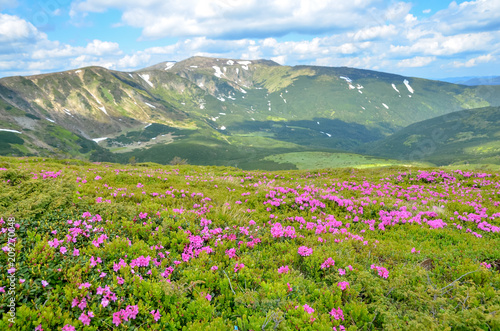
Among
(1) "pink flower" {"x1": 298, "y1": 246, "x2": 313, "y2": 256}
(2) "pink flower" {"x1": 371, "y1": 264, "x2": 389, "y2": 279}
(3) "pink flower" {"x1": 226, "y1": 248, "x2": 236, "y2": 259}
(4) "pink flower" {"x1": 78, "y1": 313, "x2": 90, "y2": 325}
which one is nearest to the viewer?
(4) "pink flower" {"x1": 78, "y1": 313, "x2": 90, "y2": 325}

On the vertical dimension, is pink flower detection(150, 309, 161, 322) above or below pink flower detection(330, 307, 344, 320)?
above

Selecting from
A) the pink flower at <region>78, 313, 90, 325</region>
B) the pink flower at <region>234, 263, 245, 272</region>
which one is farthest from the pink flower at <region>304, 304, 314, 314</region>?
the pink flower at <region>78, 313, 90, 325</region>

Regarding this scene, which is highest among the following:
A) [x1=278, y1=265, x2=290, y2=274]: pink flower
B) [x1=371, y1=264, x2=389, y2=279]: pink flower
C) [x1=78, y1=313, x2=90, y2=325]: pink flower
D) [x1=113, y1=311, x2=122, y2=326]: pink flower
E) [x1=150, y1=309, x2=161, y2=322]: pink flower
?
[x1=78, y1=313, x2=90, y2=325]: pink flower

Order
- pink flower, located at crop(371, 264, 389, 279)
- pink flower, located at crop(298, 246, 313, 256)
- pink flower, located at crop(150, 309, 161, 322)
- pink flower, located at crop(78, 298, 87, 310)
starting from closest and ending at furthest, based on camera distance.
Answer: pink flower, located at crop(78, 298, 87, 310), pink flower, located at crop(150, 309, 161, 322), pink flower, located at crop(371, 264, 389, 279), pink flower, located at crop(298, 246, 313, 256)

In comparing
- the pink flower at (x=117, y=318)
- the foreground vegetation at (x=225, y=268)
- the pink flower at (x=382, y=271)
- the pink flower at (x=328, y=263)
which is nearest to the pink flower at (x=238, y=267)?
the foreground vegetation at (x=225, y=268)

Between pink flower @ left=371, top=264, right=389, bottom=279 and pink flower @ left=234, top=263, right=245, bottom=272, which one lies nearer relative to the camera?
pink flower @ left=234, top=263, right=245, bottom=272

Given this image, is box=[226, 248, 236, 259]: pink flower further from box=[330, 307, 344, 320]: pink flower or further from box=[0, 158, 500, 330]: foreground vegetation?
box=[330, 307, 344, 320]: pink flower

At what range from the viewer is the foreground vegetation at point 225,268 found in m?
4.80

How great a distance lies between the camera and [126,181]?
50.7 ft

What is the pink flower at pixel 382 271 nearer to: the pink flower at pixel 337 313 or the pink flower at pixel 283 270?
the pink flower at pixel 337 313

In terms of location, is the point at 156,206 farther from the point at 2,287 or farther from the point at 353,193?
the point at 353,193

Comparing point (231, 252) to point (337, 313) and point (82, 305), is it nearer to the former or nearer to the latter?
point (337, 313)

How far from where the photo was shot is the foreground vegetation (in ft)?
15.8

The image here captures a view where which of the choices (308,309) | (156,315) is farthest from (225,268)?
(308,309)
